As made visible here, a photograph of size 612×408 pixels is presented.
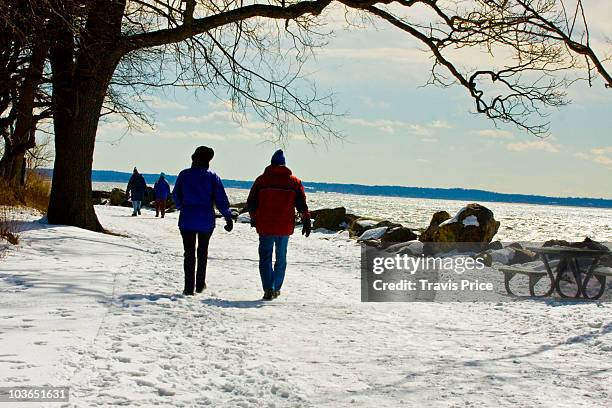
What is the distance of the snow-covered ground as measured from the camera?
4.81 m

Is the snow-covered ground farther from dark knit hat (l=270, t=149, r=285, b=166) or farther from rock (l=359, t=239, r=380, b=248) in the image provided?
rock (l=359, t=239, r=380, b=248)

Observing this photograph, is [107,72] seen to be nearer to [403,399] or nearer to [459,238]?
[459,238]

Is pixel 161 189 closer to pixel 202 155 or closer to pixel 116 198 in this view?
pixel 116 198

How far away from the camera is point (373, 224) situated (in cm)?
2352

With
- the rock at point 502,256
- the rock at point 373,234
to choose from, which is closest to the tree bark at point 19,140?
the rock at point 373,234

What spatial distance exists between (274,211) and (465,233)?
9.22m

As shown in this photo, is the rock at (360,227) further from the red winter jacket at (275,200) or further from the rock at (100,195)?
the rock at (100,195)

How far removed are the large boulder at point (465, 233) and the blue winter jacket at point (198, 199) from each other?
28.5 ft

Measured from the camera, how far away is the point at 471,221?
17.1 metres

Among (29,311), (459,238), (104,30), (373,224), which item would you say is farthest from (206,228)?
(373,224)

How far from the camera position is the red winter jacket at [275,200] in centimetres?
887

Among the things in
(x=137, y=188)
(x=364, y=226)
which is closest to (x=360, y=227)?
(x=364, y=226)

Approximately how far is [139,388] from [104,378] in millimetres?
308

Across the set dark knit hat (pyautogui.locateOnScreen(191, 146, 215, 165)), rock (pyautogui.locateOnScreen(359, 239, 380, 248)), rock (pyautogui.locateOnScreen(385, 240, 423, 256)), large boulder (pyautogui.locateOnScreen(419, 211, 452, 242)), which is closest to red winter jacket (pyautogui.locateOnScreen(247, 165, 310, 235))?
dark knit hat (pyautogui.locateOnScreen(191, 146, 215, 165))
